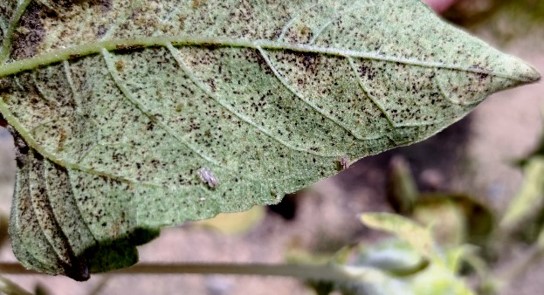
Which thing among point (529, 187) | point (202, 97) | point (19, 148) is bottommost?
point (19, 148)

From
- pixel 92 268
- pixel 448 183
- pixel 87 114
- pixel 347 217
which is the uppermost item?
pixel 448 183

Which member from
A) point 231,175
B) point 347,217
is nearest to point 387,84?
point 231,175

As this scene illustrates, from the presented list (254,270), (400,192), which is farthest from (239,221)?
(254,270)

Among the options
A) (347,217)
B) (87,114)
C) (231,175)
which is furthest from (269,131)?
(347,217)

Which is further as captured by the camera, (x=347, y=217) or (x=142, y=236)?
(x=347, y=217)

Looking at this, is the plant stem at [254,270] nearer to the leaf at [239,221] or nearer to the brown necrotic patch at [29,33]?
the brown necrotic patch at [29,33]

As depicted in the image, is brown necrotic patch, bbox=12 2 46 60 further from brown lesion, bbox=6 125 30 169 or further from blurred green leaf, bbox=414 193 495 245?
blurred green leaf, bbox=414 193 495 245

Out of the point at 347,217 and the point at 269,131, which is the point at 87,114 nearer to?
the point at 269,131

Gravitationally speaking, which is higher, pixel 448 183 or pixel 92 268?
pixel 448 183

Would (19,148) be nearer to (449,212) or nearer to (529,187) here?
(449,212)
